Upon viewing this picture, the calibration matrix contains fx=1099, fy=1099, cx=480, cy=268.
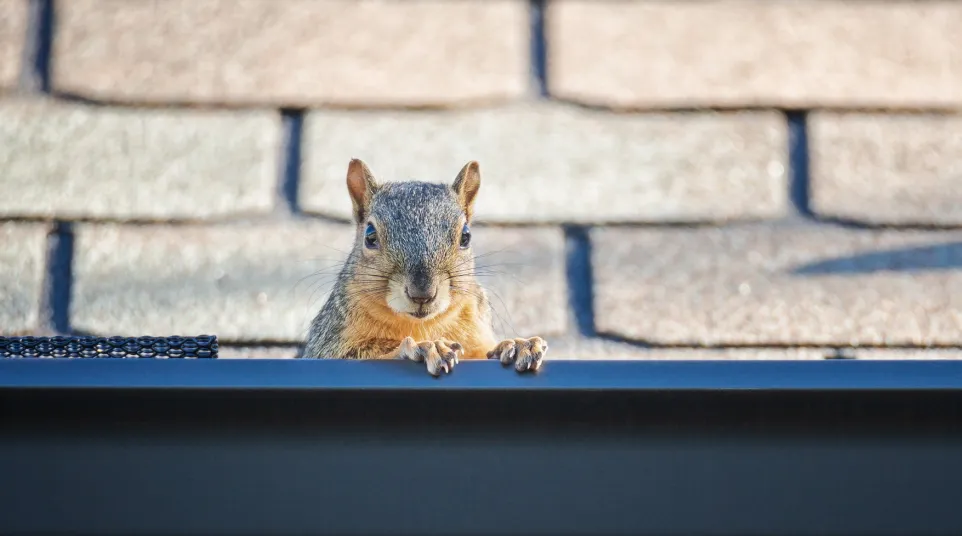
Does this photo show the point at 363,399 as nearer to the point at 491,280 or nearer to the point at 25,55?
the point at 491,280

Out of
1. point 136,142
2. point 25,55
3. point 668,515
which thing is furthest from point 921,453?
point 25,55

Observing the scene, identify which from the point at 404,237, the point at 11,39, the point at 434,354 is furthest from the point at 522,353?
the point at 11,39

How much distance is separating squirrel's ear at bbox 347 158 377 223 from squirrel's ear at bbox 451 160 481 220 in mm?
113

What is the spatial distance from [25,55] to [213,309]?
50 centimetres

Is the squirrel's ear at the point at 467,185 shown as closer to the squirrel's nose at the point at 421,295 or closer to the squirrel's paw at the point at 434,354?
the squirrel's nose at the point at 421,295

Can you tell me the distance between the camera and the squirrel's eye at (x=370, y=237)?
53.2 inches

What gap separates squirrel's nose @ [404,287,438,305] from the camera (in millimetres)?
1211

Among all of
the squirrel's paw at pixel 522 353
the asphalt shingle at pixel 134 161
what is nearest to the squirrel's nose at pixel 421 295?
the squirrel's paw at pixel 522 353

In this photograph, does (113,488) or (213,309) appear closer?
(113,488)

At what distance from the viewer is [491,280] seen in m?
1.65

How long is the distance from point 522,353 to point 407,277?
1.01ft

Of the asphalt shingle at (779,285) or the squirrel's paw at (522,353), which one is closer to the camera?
the squirrel's paw at (522,353)

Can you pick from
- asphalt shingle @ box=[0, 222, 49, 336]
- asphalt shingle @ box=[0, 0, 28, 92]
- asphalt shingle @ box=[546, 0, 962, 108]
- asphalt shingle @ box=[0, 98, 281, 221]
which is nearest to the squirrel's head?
asphalt shingle @ box=[0, 98, 281, 221]

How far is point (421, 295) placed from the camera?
1211mm
